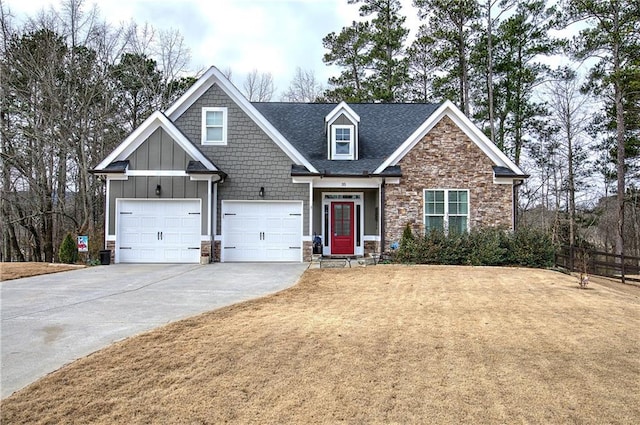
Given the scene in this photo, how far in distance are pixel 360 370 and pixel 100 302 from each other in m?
5.43

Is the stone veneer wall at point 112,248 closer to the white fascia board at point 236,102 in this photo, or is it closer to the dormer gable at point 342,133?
the white fascia board at point 236,102

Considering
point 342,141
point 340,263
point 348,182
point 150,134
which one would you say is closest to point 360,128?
point 342,141

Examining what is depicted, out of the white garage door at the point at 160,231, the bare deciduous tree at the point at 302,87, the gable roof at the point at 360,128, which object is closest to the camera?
the white garage door at the point at 160,231

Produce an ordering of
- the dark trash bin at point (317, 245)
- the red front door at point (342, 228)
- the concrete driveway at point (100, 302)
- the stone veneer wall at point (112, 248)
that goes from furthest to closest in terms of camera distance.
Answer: the red front door at point (342, 228)
the dark trash bin at point (317, 245)
the stone veneer wall at point (112, 248)
the concrete driveway at point (100, 302)

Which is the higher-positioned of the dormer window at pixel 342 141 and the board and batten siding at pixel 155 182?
the dormer window at pixel 342 141

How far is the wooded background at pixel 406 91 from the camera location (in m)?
20.5

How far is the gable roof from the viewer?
15844mm

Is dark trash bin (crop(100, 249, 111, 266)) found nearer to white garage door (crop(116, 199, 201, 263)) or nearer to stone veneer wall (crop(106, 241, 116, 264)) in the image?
stone veneer wall (crop(106, 241, 116, 264))

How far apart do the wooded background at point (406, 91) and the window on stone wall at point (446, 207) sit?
5234 mm

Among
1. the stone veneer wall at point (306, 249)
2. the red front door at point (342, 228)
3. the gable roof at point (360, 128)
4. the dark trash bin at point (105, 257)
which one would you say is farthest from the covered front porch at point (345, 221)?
the dark trash bin at point (105, 257)

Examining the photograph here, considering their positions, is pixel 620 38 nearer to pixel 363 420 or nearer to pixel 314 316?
pixel 314 316

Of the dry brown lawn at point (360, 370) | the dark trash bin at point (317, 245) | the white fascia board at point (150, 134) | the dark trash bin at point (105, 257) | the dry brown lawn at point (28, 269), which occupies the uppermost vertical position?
the white fascia board at point (150, 134)

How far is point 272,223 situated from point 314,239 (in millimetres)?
1973

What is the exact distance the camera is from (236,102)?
14.7 meters
